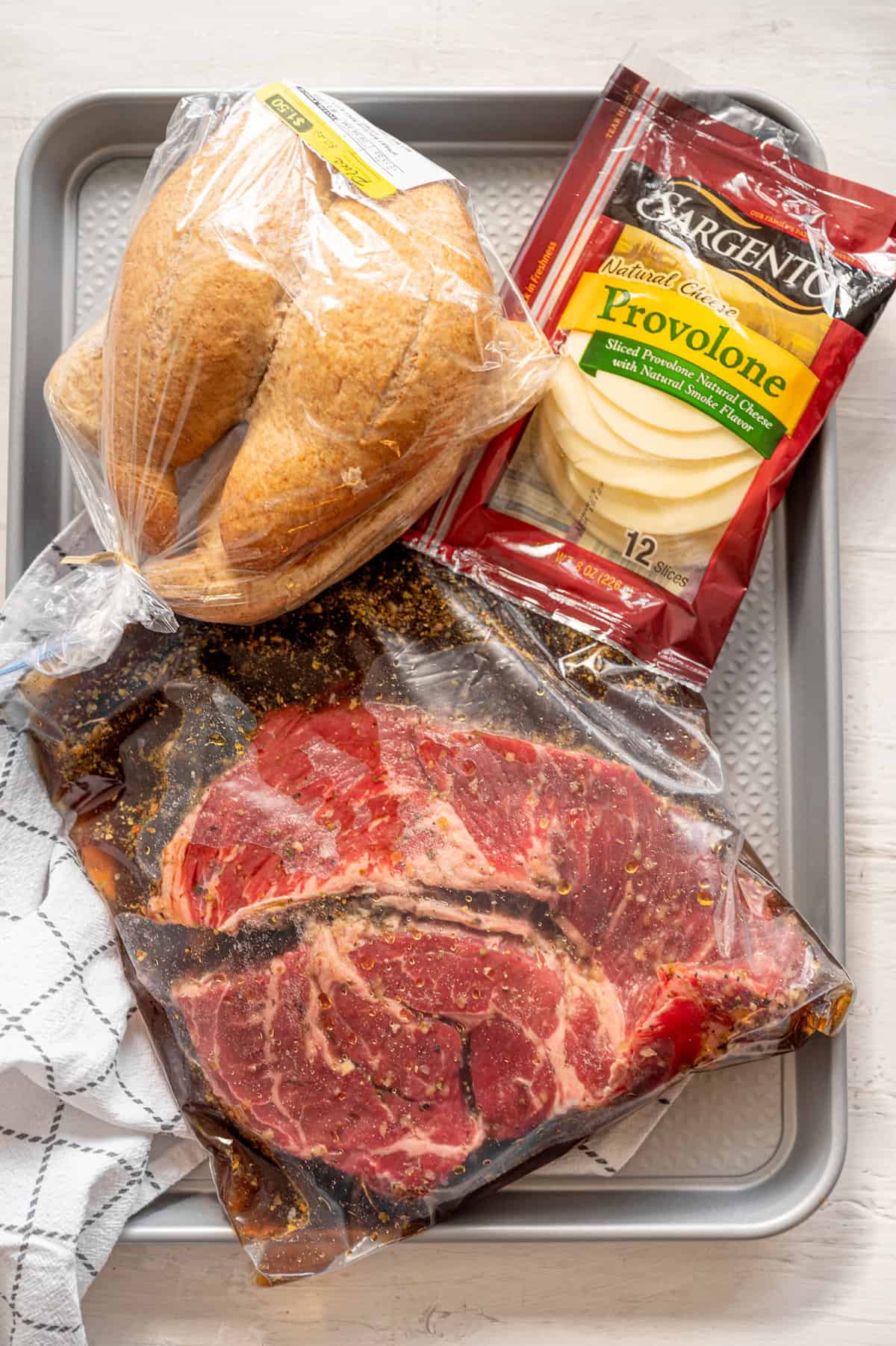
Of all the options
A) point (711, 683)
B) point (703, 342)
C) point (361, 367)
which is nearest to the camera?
point (361, 367)

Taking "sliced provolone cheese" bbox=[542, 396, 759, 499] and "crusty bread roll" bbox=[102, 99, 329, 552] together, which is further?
"sliced provolone cheese" bbox=[542, 396, 759, 499]

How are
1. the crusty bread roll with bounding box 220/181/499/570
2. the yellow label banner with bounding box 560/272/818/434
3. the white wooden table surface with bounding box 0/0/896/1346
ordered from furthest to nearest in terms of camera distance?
the white wooden table surface with bounding box 0/0/896/1346
the yellow label banner with bounding box 560/272/818/434
the crusty bread roll with bounding box 220/181/499/570

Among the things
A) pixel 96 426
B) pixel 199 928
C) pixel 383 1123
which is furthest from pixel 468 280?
pixel 383 1123

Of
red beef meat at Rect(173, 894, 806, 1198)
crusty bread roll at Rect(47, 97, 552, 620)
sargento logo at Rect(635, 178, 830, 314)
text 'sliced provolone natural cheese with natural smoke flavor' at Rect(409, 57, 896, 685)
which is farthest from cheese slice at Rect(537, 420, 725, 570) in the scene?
red beef meat at Rect(173, 894, 806, 1198)

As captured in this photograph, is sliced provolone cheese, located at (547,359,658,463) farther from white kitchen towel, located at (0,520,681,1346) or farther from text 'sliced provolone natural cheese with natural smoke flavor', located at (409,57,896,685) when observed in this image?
white kitchen towel, located at (0,520,681,1346)

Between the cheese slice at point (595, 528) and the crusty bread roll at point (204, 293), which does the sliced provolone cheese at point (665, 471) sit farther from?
the crusty bread roll at point (204, 293)

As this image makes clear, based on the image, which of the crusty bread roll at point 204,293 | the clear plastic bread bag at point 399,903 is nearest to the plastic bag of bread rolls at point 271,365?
the crusty bread roll at point 204,293

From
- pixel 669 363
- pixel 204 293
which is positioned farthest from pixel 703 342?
pixel 204 293

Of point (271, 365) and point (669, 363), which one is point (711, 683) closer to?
point (669, 363)

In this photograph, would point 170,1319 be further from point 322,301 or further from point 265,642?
point 322,301
